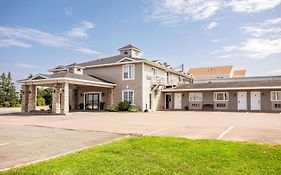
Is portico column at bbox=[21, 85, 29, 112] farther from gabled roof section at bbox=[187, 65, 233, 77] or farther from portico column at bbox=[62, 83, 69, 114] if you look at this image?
gabled roof section at bbox=[187, 65, 233, 77]

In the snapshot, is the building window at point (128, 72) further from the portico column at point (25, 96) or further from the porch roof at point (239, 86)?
the portico column at point (25, 96)

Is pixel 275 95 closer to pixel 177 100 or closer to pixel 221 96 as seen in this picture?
pixel 221 96

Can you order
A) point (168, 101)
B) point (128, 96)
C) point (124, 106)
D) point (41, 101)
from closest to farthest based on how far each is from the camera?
1. point (124, 106)
2. point (128, 96)
3. point (168, 101)
4. point (41, 101)

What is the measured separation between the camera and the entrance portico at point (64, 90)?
22375 mm

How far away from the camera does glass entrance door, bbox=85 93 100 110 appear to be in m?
30.8

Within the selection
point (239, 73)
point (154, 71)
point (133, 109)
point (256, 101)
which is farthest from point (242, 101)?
point (239, 73)

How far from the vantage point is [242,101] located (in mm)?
28203

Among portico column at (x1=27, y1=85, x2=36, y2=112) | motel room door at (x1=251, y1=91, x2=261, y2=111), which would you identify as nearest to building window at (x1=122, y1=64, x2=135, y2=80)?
portico column at (x1=27, y1=85, x2=36, y2=112)

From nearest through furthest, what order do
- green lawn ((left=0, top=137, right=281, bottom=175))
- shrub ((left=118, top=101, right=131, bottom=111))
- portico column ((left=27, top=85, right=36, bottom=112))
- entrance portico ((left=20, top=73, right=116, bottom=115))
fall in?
green lawn ((left=0, top=137, right=281, bottom=175))
entrance portico ((left=20, top=73, right=116, bottom=115))
portico column ((left=27, top=85, right=36, bottom=112))
shrub ((left=118, top=101, right=131, bottom=111))

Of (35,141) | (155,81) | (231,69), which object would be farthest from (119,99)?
(231,69)

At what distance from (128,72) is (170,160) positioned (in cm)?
2303

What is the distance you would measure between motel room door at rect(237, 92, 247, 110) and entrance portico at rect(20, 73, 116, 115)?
14.3 meters

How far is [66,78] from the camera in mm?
22188

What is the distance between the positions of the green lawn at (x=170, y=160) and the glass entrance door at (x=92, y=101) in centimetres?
2356
